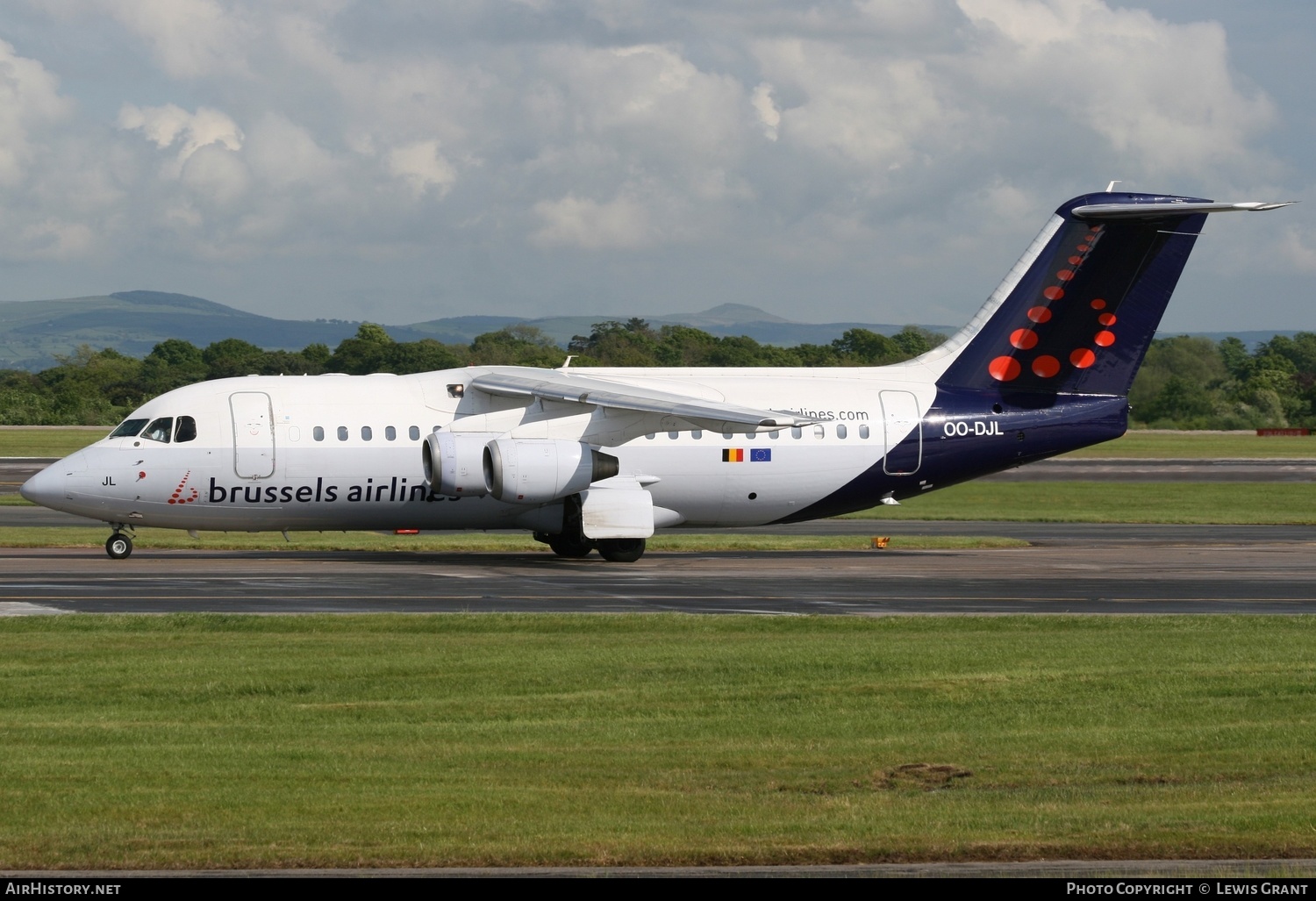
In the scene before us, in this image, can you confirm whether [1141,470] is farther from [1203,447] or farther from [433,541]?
[433,541]

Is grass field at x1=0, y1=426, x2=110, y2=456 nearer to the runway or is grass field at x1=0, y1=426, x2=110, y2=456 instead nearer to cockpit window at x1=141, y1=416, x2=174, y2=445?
cockpit window at x1=141, y1=416, x2=174, y2=445

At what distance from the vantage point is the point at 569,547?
106ft

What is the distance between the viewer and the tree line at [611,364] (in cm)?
10969

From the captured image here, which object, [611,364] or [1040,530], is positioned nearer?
[1040,530]

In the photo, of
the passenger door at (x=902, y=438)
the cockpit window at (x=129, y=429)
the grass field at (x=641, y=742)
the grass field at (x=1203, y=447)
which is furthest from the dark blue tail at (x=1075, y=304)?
the grass field at (x=1203, y=447)

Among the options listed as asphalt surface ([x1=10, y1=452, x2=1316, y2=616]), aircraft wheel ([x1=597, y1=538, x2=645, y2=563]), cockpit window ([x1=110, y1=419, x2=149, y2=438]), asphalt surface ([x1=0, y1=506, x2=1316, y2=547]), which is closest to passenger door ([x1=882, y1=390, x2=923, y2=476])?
asphalt surface ([x1=10, y1=452, x2=1316, y2=616])

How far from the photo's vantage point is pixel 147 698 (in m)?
15.1

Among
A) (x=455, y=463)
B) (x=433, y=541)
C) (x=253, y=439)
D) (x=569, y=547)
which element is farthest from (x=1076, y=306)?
(x=253, y=439)

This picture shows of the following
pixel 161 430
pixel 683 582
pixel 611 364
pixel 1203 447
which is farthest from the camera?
pixel 611 364

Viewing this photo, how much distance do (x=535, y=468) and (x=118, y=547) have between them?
8.42 m

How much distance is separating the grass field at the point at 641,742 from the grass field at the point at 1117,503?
2518cm

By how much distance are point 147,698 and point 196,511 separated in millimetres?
15333
